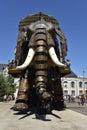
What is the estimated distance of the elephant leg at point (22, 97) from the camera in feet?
45.1

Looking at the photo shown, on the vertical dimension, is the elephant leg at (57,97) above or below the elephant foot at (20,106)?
above

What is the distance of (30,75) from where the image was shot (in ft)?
49.4

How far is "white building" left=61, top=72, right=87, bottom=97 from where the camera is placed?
92188 mm

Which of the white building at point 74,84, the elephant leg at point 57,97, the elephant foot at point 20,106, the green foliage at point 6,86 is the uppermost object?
the white building at point 74,84

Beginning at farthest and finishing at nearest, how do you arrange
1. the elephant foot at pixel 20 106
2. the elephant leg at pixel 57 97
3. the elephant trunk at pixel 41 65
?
the elephant leg at pixel 57 97 → the elephant foot at pixel 20 106 → the elephant trunk at pixel 41 65

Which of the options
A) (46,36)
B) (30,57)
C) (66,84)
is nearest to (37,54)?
(30,57)

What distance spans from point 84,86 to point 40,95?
3351 inches

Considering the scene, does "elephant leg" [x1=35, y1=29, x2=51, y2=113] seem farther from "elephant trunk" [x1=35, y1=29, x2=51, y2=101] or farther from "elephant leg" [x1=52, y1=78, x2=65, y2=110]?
"elephant leg" [x1=52, y1=78, x2=65, y2=110]

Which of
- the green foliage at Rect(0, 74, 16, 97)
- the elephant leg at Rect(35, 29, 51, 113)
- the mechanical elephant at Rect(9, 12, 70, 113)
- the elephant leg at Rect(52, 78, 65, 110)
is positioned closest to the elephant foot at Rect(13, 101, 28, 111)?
the mechanical elephant at Rect(9, 12, 70, 113)

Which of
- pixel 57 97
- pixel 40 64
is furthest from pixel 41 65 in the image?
pixel 57 97

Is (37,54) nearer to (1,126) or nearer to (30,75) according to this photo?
(30,75)

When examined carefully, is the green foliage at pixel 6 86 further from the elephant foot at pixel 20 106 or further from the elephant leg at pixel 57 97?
the elephant foot at pixel 20 106

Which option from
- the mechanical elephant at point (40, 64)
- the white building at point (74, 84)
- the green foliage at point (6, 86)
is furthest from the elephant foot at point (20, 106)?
the white building at point (74, 84)

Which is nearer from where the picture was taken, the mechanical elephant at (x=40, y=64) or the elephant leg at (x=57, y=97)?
the mechanical elephant at (x=40, y=64)
